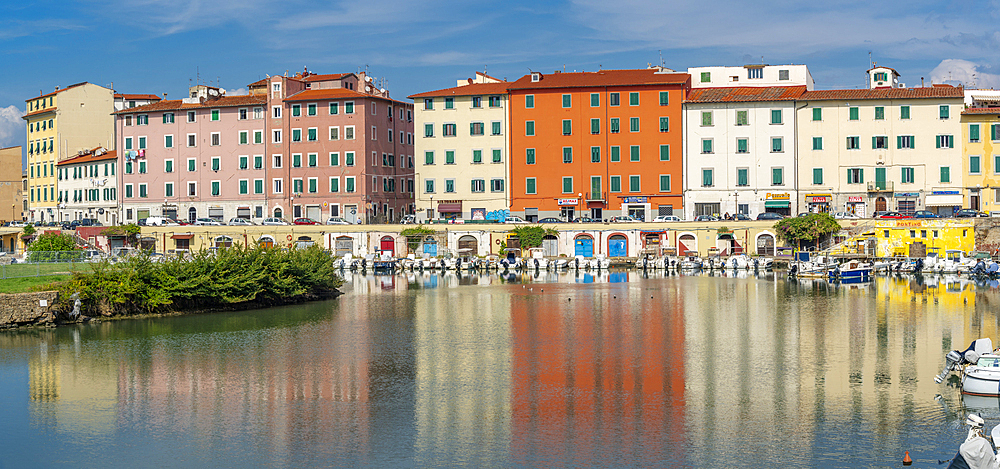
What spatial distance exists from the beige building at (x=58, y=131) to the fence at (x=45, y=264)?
2317 inches

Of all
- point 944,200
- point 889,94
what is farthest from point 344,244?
point 944,200

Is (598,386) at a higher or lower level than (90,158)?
lower

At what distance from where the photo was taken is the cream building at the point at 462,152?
87188 millimetres

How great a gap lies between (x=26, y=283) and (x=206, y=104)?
181 ft

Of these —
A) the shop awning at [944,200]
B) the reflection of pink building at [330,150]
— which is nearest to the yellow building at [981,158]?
the shop awning at [944,200]

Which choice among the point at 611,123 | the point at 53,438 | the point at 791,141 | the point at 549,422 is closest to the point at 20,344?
the point at 53,438

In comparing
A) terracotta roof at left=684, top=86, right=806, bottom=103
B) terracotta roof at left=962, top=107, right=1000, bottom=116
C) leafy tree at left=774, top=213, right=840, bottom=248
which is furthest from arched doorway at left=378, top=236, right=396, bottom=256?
terracotta roof at left=962, top=107, right=1000, bottom=116

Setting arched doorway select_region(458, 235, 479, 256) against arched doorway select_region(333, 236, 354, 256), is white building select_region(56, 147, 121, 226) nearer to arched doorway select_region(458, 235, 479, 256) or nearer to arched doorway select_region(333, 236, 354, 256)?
arched doorway select_region(333, 236, 354, 256)

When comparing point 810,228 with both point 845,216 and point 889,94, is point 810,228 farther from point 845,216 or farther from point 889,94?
point 889,94

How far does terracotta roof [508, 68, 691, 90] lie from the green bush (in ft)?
134

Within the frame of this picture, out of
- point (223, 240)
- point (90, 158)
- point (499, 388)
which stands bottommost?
point (499, 388)

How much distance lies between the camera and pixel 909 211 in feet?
259

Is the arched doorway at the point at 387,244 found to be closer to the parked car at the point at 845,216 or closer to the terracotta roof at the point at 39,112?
the parked car at the point at 845,216

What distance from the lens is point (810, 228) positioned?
243 ft
